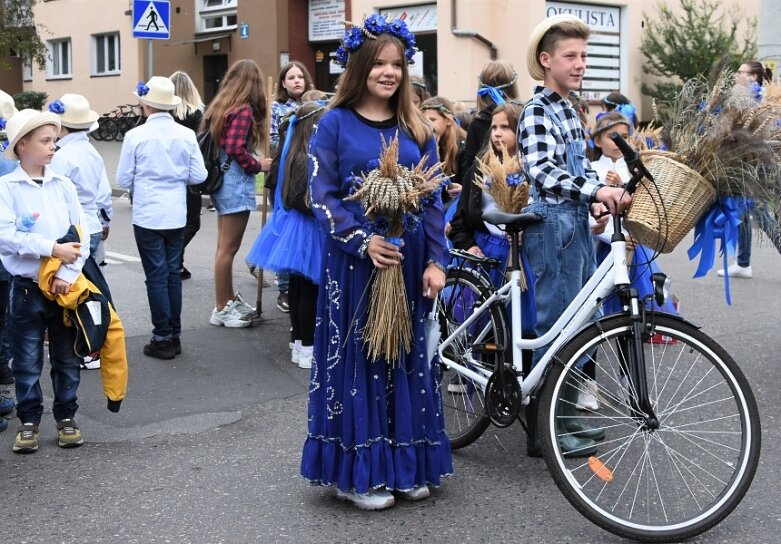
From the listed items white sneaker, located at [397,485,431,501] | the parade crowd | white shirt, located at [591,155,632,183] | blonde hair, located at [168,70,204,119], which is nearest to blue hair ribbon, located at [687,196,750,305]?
the parade crowd

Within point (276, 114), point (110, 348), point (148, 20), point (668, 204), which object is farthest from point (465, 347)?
point (148, 20)

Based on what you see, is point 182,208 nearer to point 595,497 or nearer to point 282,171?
point 282,171

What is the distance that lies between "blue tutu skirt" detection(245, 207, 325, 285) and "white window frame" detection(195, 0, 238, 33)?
22489 mm

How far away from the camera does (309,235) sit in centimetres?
695

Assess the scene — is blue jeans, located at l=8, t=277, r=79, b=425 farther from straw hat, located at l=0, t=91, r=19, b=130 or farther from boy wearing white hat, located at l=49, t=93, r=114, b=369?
boy wearing white hat, located at l=49, t=93, r=114, b=369

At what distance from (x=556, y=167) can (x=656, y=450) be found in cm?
136

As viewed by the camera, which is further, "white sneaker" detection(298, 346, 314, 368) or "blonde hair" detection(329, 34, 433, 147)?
"white sneaker" detection(298, 346, 314, 368)

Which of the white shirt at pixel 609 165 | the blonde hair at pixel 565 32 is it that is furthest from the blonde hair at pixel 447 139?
the blonde hair at pixel 565 32

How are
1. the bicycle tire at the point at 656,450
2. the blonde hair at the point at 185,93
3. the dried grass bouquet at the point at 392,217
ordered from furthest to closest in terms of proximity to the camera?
the blonde hair at the point at 185,93 < the dried grass bouquet at the point at 392,217 < the bicycle tire at the point at 656,450

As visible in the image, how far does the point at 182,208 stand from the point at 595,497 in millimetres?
3865

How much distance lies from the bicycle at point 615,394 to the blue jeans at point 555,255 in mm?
155

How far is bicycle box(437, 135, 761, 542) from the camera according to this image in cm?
395

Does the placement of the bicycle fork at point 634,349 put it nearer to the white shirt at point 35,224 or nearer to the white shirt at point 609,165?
the white shirt at point 35,224

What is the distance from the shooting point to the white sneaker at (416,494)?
4449mm
